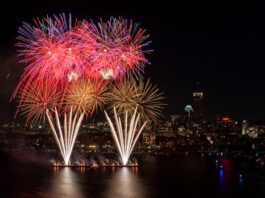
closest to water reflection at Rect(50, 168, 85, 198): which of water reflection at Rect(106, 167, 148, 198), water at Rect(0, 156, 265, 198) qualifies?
water at Rect(0, 156, 265, 198)

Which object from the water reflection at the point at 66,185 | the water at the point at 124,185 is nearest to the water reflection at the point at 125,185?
the water at the point at 124,185

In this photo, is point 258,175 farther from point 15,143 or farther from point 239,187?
point 15,143

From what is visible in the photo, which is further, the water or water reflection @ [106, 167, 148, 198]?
water reflection @ [106, 167, 148, 198]

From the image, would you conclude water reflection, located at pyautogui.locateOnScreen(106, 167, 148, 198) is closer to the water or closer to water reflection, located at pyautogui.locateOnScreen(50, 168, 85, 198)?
the water

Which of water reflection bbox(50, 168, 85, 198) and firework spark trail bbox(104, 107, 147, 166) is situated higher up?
firework spark trail bbox(104, 107, 147, 166)

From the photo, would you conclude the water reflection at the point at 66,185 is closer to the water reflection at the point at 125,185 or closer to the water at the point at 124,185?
the water at the point at 124,185
